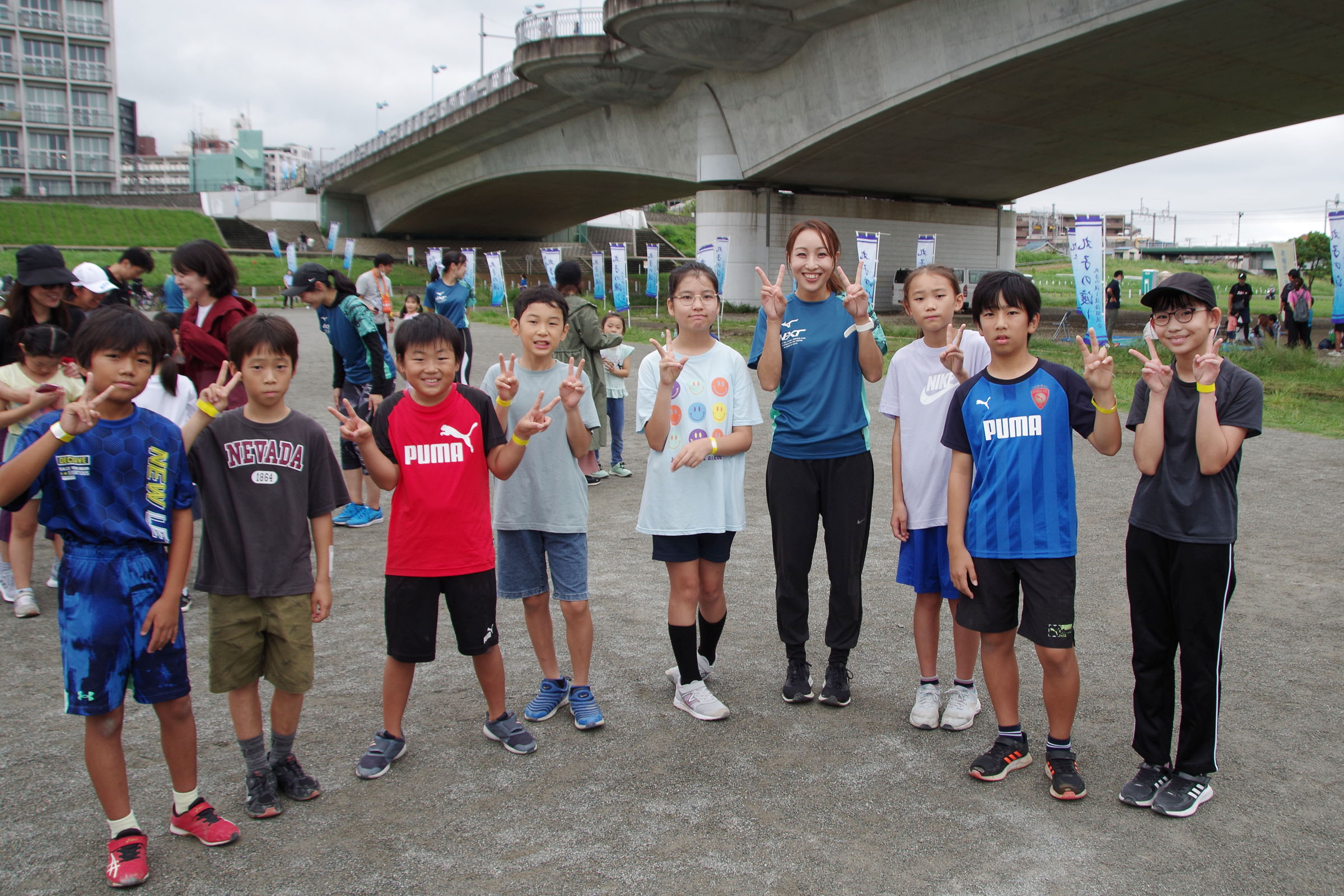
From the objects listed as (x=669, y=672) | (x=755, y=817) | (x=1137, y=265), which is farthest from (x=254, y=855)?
(x=1137, y=265)

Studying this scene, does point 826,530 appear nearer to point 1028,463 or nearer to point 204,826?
point 1028,463

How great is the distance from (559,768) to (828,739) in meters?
1.07

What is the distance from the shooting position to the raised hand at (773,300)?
3801 mm

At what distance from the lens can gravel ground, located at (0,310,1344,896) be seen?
2746 mm

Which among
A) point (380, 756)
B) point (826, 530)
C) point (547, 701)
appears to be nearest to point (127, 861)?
point (380, 756)

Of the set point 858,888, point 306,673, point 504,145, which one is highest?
point 504,145

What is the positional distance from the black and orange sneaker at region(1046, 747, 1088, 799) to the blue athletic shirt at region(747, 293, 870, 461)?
140cm

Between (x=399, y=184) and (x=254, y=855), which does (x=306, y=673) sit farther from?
(x=399, y=184)

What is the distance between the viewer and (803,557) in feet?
13.0

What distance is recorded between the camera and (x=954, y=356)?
3590 millimetres

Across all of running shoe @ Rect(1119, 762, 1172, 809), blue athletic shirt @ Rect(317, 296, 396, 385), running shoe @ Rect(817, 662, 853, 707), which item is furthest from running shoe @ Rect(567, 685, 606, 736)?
blue athletic shirt @ Rect(317, 296, 396, 385)

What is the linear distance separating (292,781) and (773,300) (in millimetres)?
2590

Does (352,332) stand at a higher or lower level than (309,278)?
lower

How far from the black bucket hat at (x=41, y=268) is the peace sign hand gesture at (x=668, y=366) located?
3166mm
